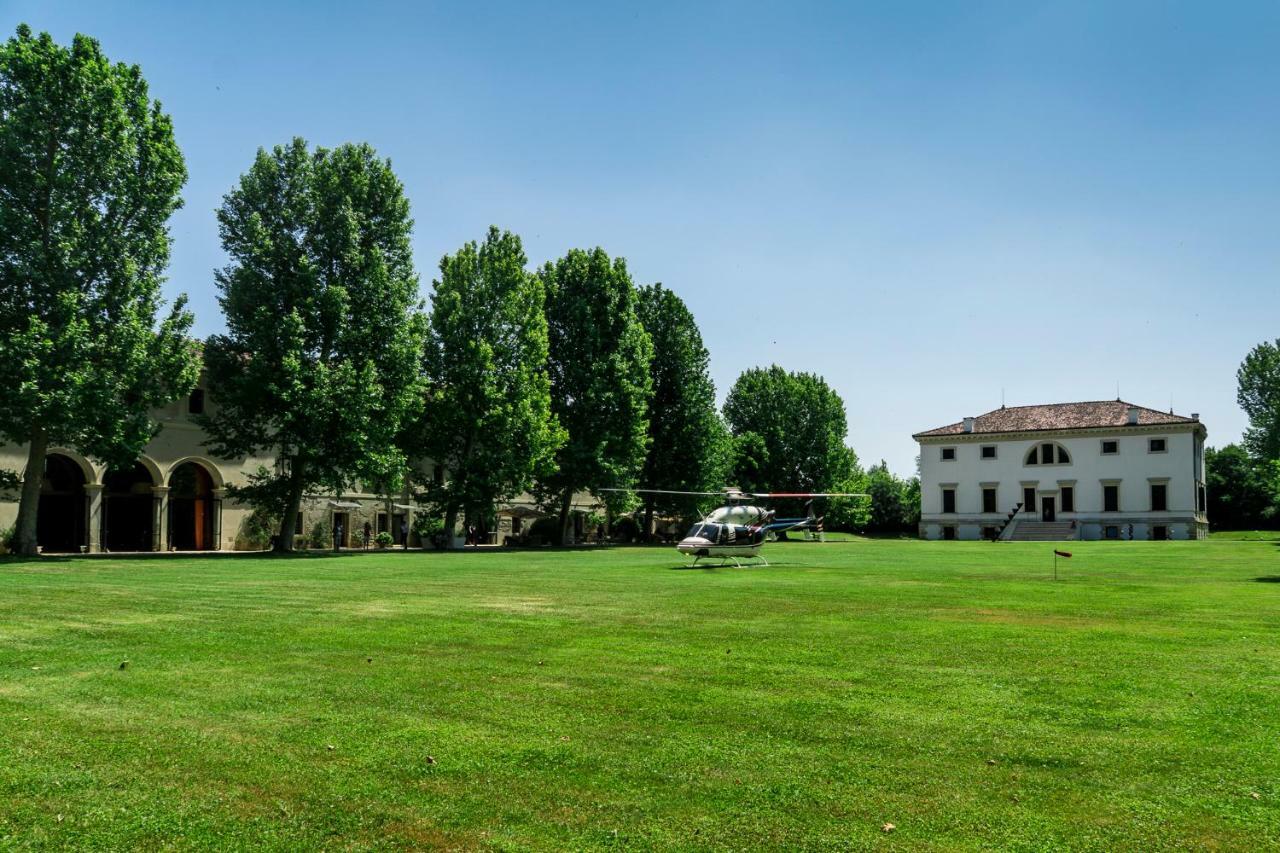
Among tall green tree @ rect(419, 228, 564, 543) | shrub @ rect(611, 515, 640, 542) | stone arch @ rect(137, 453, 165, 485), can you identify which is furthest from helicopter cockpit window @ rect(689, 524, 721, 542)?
shrub @ rect(611, 515, 640, 542)

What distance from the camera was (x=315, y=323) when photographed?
42562mm

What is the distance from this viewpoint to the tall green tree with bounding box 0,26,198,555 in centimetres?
3331

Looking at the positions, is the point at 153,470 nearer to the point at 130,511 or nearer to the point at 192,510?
the point at 130,511

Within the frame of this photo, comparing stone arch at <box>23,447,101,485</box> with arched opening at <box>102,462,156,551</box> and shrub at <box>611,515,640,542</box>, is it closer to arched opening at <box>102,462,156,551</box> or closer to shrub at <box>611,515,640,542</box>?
arched opening at <box>102,462,156,551</box>

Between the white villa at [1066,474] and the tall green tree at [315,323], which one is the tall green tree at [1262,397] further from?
the tall green tree at [315,323]

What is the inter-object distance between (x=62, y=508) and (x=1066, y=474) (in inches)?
2908

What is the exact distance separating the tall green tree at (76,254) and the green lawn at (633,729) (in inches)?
853

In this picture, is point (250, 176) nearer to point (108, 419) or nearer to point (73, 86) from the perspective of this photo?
point (73, 86)

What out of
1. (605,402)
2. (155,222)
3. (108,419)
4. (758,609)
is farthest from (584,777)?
(605,402)

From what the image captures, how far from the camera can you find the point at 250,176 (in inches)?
1694

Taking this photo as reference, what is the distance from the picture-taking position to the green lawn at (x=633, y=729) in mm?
5496

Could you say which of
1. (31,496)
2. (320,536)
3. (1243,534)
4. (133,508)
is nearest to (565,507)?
(320,536)

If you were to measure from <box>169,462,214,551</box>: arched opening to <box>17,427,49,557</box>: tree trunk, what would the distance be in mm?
12057

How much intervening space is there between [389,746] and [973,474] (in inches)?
3369
